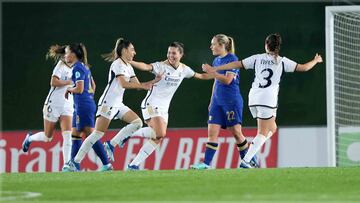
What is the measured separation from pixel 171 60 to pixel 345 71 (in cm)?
413

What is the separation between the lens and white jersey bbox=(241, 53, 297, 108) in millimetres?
15102

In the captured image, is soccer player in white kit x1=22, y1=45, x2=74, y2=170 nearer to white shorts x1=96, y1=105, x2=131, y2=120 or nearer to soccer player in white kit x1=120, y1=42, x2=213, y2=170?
white shorts x1=96, y1=105, x2=131, y2=120

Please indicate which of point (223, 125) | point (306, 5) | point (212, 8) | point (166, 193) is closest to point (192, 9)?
point (212, 8)

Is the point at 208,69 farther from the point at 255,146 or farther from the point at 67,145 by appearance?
the point at 67,145

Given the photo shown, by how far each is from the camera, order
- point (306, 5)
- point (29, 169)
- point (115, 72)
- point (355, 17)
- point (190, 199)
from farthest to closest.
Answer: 1. point (306, 5)
2. point (29, 169)
3. point (355, 17)
4. point (115, 72)
5. point (190, 199)

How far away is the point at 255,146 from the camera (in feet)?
49.6

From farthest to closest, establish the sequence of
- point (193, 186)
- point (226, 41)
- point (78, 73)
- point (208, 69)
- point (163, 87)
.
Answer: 1. point (78, 73)
2. point (226, 41)
3. point (163, 87)
4. point (208, 69)
5. point (193, 186)

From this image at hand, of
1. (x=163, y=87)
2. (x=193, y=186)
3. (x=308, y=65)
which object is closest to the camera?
(x=193, y=186)

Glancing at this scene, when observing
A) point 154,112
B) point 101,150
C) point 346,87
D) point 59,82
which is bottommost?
point 101,150

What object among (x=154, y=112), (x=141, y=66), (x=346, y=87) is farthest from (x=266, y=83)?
(x=346, y=87)

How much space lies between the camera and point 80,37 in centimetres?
2108

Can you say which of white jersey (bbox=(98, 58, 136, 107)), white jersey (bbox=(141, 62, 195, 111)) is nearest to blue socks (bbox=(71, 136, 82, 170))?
white jersey (bbox=(98, 58, 136, 107))

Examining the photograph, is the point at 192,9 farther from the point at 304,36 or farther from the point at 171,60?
the point at 171,60

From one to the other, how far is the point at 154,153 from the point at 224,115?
4.39 meters
